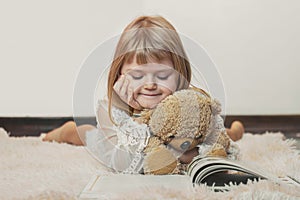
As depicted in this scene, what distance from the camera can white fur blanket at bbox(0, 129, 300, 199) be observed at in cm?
A: 60

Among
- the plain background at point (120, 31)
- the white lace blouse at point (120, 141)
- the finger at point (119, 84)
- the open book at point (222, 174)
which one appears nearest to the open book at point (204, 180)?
the open book at point (222, 174)

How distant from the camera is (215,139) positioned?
32.4 inches

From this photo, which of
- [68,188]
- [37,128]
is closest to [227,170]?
[68,188]

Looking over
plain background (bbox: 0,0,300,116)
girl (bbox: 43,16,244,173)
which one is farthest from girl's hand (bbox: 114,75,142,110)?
plain background (bbox: 0,0,300,116)

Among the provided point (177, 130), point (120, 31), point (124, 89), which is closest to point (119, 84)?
point (124, 89)

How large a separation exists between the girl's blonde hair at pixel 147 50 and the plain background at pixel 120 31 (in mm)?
798

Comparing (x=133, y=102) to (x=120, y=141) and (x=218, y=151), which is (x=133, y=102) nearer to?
(x=120, y=141)

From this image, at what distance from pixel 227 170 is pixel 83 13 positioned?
114 centimetres

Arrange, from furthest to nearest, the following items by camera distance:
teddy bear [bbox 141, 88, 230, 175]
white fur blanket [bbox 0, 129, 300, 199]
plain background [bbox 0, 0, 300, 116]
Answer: plain background [bbox 0, 0, 300, 116] → teddy bear [bbox 141, 88, 230, 175] → white fur blanket [bbox 0, 129, 300, 199]

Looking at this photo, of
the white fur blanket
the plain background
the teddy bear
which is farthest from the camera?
the plain background

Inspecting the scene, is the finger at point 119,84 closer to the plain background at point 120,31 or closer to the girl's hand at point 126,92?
the girl's hand at point 126,92

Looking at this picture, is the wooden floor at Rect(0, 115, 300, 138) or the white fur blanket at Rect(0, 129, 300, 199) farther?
the wooden floor at Rect(0, 115, 300, 138)

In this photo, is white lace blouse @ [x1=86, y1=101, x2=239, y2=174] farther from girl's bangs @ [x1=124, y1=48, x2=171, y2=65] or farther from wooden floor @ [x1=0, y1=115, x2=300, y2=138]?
wooden floor @ [x1=0, y1=115, x2=300, y2=138]

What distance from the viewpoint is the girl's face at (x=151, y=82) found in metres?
0.84
